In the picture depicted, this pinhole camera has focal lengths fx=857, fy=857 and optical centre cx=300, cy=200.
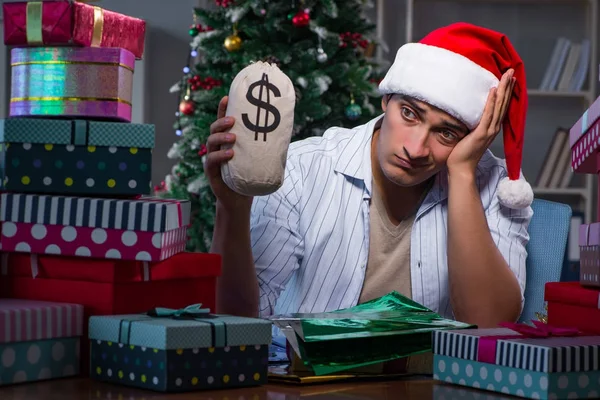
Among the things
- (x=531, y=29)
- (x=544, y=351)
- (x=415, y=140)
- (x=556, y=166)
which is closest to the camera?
(x=544, y=351)

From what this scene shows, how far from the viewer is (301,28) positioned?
11.9 ft

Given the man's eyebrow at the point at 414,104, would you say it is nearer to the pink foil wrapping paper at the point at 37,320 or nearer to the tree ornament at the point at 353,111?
the pink foil wrapping paper at the point at 37,320

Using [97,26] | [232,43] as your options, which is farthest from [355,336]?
[232,43]

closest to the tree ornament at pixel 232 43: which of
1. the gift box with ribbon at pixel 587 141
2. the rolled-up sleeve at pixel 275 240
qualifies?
the rolled-up sleeve at pixel 275 240

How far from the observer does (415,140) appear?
160 cm

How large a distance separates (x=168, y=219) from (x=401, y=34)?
409 cm

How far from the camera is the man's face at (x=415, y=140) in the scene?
5.27 feet

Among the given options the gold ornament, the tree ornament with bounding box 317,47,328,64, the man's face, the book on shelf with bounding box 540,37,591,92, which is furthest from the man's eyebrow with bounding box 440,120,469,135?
the book on shelf with bounding box 540,37,591,92

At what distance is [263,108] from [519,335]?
0.42 metres

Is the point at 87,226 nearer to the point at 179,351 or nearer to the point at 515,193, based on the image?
the point at 179,351

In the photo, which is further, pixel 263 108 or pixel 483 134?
pixel 483 134

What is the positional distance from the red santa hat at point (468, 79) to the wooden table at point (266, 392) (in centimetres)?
76

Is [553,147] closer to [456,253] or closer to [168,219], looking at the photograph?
[456,253]

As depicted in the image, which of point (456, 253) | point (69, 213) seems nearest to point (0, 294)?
point (69, 213)
